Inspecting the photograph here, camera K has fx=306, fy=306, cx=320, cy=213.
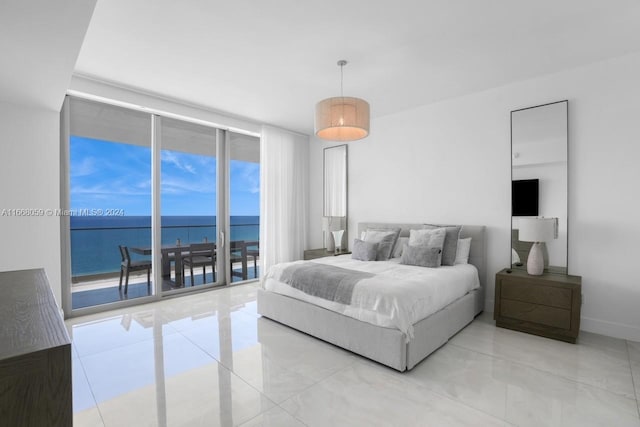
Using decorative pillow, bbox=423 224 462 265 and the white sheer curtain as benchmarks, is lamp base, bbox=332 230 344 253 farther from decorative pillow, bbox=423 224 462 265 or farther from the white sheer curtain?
decorative pillow, bbox=423 224 462 265

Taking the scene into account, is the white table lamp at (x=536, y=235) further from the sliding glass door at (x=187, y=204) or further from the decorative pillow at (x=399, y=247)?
the sliding glass door at (x=187, y=204)

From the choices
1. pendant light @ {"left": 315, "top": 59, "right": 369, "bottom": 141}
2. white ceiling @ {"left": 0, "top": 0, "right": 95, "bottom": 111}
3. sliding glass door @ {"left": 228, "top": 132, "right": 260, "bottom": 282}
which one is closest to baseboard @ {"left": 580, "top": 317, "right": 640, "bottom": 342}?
pendant light @ {"left": 315, "top": 59, "right": 369, "bottom": 141}

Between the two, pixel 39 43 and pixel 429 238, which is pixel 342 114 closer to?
pixel 429 238

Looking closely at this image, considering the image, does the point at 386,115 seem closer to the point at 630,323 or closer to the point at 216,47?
the point at 216,47

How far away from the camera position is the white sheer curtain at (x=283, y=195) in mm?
5328

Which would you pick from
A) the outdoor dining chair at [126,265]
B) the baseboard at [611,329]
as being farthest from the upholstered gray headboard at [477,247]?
the outdoor dining chair at [126,265]

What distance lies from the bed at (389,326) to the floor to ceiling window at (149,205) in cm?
180

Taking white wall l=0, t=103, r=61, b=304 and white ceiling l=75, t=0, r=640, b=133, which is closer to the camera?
white ceiling l=75, t=0, r=640, b=133

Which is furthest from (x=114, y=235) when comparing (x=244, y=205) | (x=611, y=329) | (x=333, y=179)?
(x=611, y=329)

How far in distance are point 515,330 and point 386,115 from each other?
3367 millimetres

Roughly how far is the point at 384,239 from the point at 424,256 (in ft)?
2.32

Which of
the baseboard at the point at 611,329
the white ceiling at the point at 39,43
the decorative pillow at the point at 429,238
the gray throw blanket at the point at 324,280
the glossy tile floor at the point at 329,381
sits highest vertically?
the white ceiling at the point at 39,43

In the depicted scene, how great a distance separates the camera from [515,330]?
322 centimetres

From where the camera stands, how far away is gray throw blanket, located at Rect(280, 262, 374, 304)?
9.23ft
